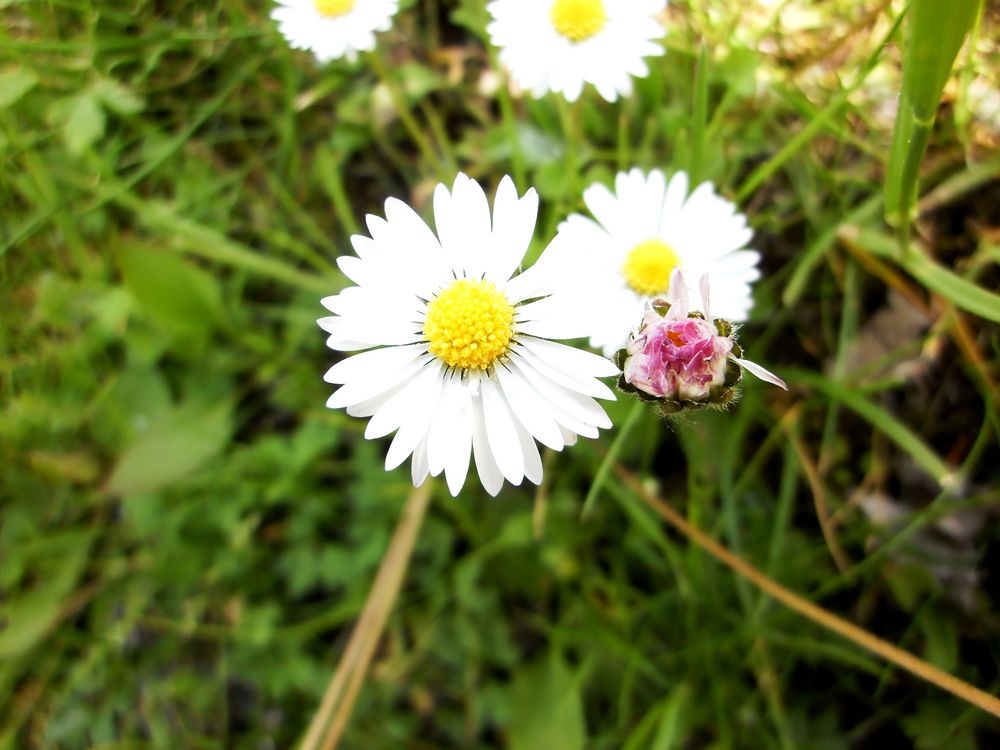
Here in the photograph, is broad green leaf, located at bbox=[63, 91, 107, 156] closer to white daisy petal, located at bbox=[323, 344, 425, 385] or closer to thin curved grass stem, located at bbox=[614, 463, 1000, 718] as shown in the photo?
white daisy petal, located at bbox=[323, 344, 425, 385]

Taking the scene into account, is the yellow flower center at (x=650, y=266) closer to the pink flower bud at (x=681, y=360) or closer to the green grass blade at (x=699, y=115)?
the green grass blade at (x=699, y=115)

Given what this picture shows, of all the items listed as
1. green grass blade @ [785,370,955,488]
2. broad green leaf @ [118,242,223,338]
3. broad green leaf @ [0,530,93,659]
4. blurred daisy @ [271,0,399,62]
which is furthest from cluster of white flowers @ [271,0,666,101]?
broad green leaf @ [0,530,93,659]

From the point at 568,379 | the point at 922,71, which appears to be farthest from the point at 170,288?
the point at 922,71

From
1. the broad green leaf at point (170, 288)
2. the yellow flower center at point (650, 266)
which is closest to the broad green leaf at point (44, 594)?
the broad green leaf at point (170, 288)

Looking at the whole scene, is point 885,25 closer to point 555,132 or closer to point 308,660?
point 555,132

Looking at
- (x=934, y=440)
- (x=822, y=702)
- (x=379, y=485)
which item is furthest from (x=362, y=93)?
(x=822, y=702)
